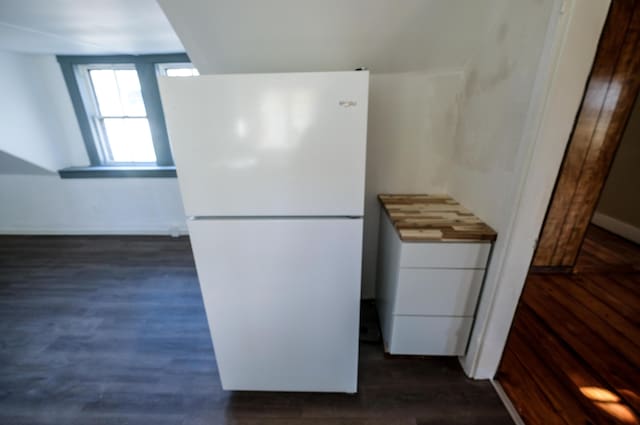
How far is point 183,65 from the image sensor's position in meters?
2.76

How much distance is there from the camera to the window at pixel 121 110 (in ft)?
8.98

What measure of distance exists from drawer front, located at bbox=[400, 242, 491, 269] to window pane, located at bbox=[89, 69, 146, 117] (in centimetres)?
327

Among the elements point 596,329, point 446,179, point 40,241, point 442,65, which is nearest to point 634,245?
point 596,329

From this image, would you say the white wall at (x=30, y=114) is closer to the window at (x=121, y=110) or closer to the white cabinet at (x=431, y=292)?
the window at (x=121, y=110)

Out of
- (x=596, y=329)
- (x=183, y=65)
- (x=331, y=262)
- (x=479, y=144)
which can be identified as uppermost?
(x=183, y=65)

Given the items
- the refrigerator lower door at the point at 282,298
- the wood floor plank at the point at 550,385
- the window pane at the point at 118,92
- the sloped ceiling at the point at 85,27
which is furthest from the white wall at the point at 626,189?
the window pane at the point at 118,92

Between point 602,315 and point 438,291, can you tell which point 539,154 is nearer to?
point 438,291

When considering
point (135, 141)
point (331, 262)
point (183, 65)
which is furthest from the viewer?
point (135, 141)

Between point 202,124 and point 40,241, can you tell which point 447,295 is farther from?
point 40,241

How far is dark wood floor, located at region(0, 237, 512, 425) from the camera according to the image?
1.25 meters

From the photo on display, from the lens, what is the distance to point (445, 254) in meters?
1.23

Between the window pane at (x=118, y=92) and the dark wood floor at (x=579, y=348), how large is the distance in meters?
4.08

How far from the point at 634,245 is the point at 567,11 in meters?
3.17

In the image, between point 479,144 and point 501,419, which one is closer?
point 501,419
